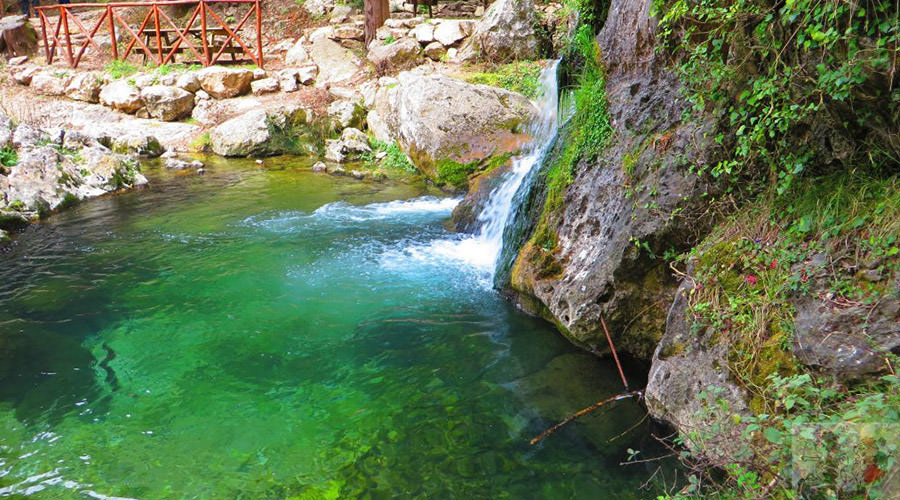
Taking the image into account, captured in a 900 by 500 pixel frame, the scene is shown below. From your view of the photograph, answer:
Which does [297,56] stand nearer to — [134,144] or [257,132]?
[257,132]

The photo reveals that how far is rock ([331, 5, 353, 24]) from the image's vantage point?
61.8 ft

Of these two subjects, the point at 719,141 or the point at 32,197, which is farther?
the point at 32,197

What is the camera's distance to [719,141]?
3.84 m

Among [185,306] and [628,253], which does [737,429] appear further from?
[185,306]

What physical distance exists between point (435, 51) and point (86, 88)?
32.6 feet

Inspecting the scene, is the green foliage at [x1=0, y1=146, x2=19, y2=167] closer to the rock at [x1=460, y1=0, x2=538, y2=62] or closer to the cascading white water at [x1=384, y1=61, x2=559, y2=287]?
the cascading white water at [x1=384, y1=61, x2=559, y2=287]

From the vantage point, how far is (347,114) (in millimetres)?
14461

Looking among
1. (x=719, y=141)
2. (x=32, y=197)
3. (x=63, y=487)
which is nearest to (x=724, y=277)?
(x=719, y=141)

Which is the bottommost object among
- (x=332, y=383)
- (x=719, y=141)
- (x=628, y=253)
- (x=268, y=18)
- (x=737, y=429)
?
(x=332, y=383)

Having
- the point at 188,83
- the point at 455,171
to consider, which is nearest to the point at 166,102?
the point at 188,83

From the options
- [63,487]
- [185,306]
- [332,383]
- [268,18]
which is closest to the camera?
[63,487]

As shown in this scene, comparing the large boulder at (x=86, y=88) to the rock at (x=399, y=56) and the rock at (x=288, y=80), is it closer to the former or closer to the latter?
the rock at (x=288, y=80)

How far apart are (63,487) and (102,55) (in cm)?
1971

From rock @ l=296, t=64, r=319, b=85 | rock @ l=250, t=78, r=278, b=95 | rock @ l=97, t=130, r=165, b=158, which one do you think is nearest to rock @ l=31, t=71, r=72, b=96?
rock @ l=97, t=130, r=165, b=158
